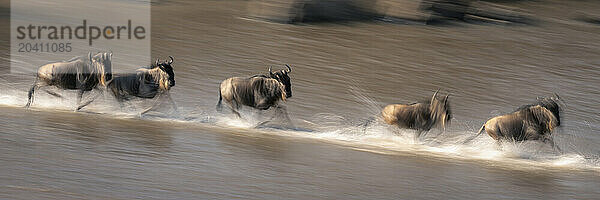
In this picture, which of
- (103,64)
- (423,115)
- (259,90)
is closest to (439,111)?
(423,115)

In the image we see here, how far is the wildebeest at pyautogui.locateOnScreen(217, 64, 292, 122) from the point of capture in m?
6.95

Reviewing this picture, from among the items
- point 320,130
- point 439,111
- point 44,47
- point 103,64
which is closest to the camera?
point 439,111

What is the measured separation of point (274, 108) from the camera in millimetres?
7262

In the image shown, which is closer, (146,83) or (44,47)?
(146,83)

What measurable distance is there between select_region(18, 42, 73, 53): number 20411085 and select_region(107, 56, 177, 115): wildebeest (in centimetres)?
384

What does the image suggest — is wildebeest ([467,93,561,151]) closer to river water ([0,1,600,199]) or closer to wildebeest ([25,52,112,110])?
river water ([0,1,600,199])

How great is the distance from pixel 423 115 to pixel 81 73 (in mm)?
Result: 2833

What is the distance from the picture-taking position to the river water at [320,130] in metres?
5.47

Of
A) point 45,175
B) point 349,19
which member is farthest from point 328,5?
point 45,175

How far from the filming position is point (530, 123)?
661 centimetres

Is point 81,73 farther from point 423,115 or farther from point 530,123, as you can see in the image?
point 530,123

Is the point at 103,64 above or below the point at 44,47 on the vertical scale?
above

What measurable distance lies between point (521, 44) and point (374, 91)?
4.07 meters

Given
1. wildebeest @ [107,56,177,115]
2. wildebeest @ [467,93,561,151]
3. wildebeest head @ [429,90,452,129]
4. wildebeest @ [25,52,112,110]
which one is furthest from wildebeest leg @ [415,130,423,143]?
wildebeest @ [25,52,112,110]
